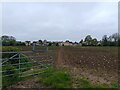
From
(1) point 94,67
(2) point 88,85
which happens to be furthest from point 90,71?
(2) point 88,85

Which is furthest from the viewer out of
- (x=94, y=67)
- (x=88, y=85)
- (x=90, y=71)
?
(x=94, y=67)

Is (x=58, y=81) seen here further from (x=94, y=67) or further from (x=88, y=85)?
(x=94, y=67)

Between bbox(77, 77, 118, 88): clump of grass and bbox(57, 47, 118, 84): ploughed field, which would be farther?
bbox(57, 47, 118, 84): ploughed field

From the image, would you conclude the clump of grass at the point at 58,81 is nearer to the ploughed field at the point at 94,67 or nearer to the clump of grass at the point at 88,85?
the clump of grass at the point at 88,85

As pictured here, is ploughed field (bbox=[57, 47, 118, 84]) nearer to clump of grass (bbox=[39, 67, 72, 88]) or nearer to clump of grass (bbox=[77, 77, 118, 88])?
clump of grass (bbox=[77, 77, 118, 88])

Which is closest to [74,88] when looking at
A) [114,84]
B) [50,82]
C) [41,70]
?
[50,82]

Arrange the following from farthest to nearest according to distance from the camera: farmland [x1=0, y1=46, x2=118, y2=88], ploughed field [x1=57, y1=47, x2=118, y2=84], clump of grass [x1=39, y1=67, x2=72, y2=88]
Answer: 1. ploughed field [x1=57, y1=47, x2=118, y2=84]
2. farmland [x1=0, y1=46, x2=118, y2=88]
3. clump of grass [x1=39, y1=67, x2=72, y2=88]

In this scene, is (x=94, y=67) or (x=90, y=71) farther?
(x=94, y=67)

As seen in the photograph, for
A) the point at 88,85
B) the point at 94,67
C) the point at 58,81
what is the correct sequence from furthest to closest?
the point at 94,67
the point at 58,81
the point at 88,85

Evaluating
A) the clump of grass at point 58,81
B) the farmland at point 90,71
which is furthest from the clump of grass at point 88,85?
the clump of grass at point 58,81

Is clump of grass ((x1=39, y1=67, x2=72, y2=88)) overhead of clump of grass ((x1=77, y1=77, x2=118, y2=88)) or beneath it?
overhead

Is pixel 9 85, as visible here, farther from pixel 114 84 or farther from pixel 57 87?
pixel 114 84

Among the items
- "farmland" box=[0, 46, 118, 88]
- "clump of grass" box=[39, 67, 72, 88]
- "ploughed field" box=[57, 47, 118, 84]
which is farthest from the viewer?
"ploughed field" box=[57, 47, 118, 84]

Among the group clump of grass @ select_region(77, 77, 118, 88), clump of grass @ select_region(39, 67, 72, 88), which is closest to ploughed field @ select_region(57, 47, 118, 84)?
clump of grass @ select_region(77, 77, 118, 88)
